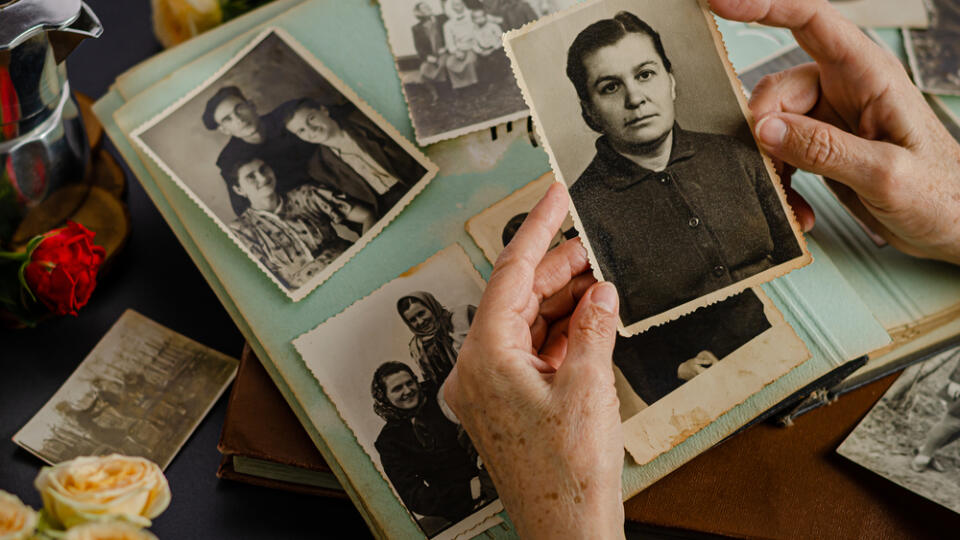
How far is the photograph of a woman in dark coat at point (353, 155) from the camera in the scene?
3.19 feet

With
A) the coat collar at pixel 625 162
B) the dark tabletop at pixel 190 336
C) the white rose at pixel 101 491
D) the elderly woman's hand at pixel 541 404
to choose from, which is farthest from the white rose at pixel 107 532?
the coat collar at pixel 625 162

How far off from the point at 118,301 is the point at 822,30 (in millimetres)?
1085

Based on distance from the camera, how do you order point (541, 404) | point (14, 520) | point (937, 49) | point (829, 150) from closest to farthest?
1. point (14, 520)
2. point (541, 404)
3. point (829, 150)
4. point (937, 49)

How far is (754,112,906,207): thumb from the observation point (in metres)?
0.84

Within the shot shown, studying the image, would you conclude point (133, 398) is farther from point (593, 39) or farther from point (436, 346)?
point (593, 39)

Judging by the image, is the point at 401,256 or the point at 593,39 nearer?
the point at 593,39

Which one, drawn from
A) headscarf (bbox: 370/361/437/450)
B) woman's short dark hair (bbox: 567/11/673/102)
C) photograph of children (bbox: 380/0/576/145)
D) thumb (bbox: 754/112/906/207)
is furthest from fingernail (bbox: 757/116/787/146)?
→ headscarf (bbox: 370/361/437/450)

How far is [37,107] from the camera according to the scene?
86 centimetres

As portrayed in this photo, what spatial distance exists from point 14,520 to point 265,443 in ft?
1.36

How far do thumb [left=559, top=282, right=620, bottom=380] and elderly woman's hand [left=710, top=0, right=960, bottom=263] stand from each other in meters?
0.30

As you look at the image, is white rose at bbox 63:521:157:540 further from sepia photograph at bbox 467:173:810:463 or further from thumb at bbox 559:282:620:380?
sepia photograph at bbox 467:173:810:463

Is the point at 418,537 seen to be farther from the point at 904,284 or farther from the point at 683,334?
the point at 904,284

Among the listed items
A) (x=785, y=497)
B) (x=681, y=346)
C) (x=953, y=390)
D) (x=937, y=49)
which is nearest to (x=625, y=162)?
(x=681, y=346)

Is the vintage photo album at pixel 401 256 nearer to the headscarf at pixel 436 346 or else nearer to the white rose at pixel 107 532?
the headscarf at pixel 436 346
